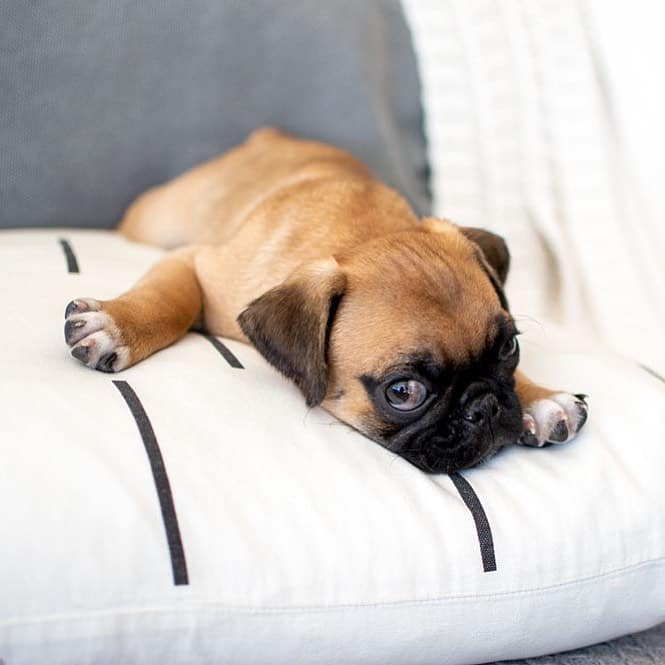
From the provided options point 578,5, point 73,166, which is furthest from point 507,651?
point 578,5

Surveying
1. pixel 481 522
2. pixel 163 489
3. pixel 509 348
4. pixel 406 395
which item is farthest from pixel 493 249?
pixel 163 489

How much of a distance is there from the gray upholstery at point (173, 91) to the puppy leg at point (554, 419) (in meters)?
1.80

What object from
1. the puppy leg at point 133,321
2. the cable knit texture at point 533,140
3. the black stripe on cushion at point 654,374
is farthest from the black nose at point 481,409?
the cable knit texture at point 533,140

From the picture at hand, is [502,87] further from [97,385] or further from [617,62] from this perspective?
[97,385]

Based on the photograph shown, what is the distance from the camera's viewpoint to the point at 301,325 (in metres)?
2.22

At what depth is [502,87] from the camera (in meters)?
3.90

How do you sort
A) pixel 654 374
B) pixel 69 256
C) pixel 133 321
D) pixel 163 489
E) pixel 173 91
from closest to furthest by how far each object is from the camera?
1. pixel 163 489
2. pixel 133 321
3. pixel 654 374
4. pixel 69 256
5. pixel 173 91

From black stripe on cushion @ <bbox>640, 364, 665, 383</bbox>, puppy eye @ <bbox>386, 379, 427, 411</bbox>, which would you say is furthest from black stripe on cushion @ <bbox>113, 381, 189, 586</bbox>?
black stripe on cushion @ <bbox>640, 364, 665, 383</bbox>

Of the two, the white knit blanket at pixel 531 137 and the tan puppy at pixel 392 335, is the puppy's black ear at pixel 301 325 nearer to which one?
the tan puppy at pixel 392 335

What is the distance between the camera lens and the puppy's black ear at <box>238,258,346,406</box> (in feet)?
7.13

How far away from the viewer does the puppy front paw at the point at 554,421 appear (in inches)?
87.5

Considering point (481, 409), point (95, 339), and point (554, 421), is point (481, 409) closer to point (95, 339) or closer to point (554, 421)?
point (554, 421)

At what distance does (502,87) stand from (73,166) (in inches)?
73.6

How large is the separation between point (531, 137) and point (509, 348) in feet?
6.04
